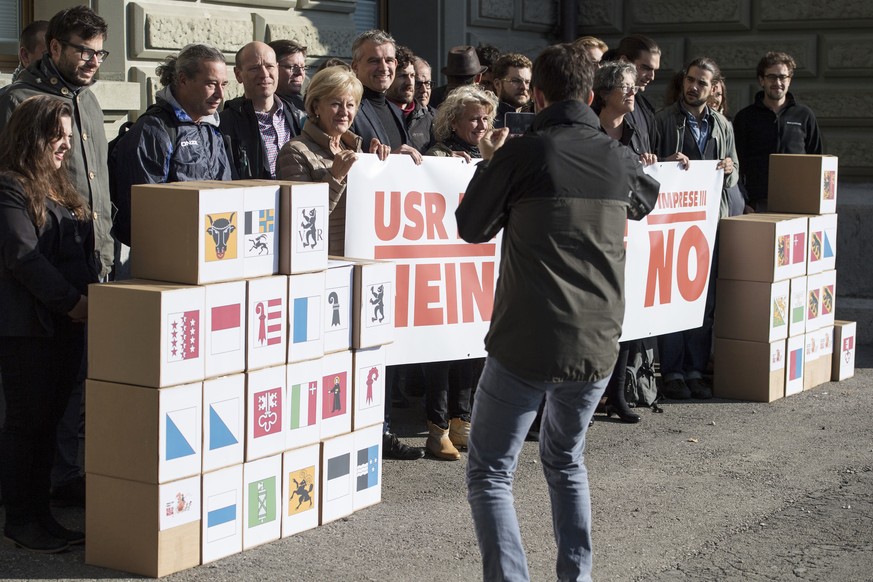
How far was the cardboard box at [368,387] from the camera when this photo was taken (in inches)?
229

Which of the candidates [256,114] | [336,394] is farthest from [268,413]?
[256,114]

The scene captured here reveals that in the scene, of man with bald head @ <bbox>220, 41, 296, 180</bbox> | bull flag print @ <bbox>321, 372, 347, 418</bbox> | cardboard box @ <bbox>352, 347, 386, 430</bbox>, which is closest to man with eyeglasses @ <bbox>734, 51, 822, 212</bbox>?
man with bald head @ <bbox>220, 41, 296, 180</bbox>

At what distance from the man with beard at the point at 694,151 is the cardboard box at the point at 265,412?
367 cm

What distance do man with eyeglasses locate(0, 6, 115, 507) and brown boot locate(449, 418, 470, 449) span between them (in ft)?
6.34

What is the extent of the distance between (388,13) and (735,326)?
5001 mm

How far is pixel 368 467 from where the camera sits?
5918 millimetres

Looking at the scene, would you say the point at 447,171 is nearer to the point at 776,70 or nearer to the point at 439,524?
the point at 439,524

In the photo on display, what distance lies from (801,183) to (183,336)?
16.8 feet

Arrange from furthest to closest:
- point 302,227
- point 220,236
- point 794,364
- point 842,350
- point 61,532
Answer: point 842,350, point 794,364, point 302,227, point 61,532, point 220,236

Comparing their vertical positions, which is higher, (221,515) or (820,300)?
(820,300)

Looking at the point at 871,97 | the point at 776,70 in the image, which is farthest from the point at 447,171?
the point at 871,97

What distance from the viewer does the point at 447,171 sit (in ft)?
22.5

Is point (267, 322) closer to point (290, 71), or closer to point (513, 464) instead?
point (513, 464)

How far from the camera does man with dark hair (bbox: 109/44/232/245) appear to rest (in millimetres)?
5875
